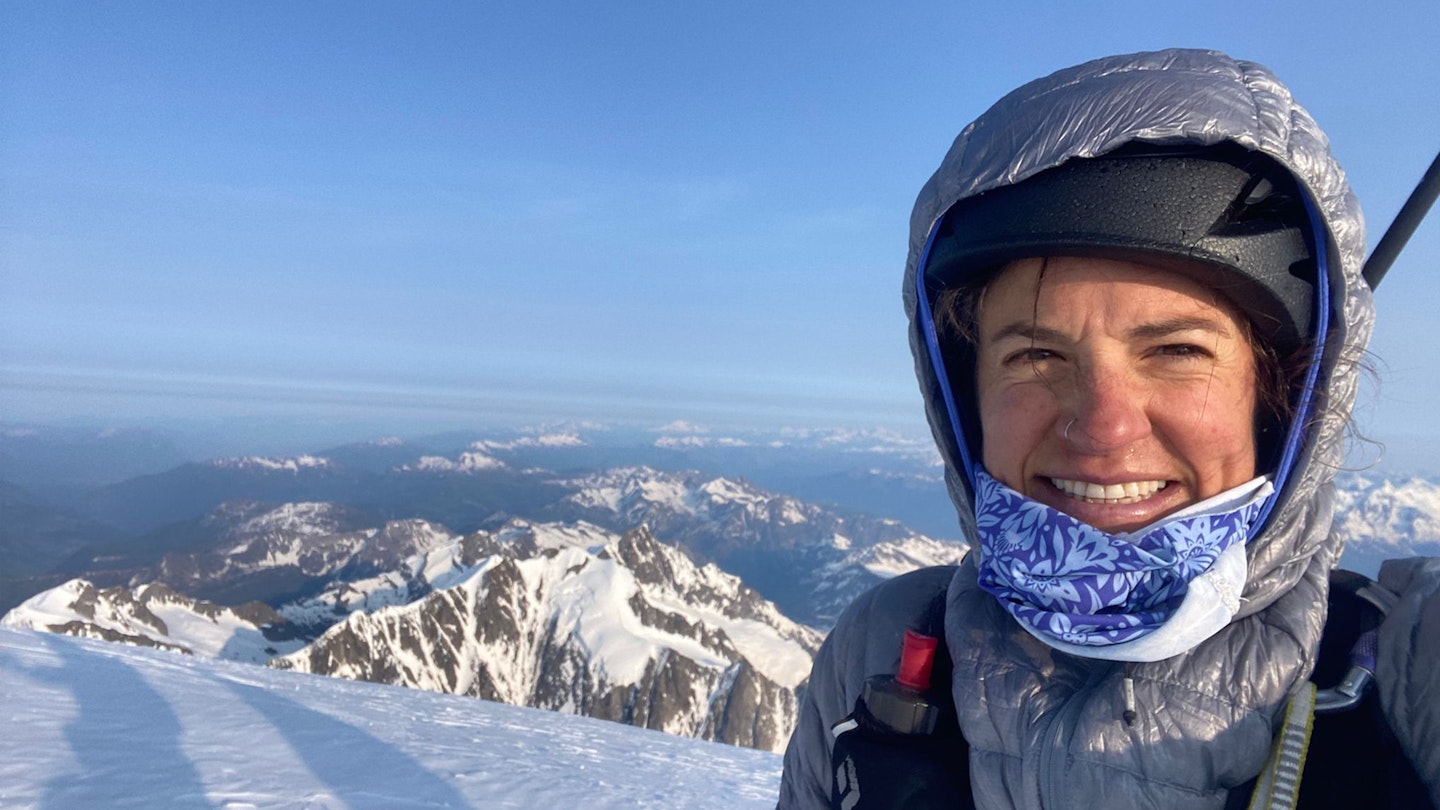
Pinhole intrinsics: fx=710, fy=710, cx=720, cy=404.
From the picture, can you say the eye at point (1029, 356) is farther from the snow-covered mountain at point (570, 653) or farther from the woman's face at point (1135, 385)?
the snow-covered mountain at point (570, 653)

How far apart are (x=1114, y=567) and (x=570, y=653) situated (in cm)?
15024

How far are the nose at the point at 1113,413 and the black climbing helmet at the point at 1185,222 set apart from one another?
0.97ft

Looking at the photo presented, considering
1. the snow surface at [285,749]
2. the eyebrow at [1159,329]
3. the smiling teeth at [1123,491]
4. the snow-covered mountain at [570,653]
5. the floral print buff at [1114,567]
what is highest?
the eyebrow at [1159,329]

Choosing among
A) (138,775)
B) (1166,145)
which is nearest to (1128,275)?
(1166,145)

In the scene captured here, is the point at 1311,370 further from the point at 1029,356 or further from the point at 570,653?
the point at 570,653

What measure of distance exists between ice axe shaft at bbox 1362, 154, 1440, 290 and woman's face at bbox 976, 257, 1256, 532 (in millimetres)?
1128

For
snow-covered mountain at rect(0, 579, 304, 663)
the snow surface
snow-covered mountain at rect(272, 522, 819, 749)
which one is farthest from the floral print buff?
snow-covered mountain at rect(272, 522, 819, 749)

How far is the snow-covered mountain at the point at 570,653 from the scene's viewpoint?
124 metres

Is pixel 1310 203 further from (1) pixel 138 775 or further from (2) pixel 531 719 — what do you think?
(2) pixel 531 719

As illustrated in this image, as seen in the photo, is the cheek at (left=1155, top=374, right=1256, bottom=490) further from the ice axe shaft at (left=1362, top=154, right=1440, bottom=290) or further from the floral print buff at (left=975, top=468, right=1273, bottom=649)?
the ice axe shaft at (left=1362, top=154, right=1440, bottom=290)

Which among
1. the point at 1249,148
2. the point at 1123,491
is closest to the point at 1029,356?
the point at 1123,491

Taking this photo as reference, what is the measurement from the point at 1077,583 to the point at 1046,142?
1.11 m

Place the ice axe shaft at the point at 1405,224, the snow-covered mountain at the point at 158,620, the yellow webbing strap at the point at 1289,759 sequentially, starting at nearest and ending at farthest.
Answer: the yellow webbing strap at the point at 1289,759 < the ice axe shaft at the point at 1405,224 < the snow-covered mountain at the point at 158,620

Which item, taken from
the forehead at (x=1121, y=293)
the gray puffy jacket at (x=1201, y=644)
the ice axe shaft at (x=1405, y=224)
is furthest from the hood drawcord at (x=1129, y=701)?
the ice axe shaft at (x=1405, y=224)
